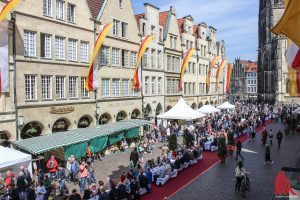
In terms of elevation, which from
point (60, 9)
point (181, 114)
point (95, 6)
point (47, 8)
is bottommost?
point (181, 114)

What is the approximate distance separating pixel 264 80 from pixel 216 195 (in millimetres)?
85722

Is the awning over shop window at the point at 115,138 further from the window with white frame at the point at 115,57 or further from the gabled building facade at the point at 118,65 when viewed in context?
the window with white frame at the point at 115,57

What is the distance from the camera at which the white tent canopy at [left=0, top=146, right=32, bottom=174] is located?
17.0 meters


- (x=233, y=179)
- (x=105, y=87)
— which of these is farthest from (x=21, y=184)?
(x=105, y=87)

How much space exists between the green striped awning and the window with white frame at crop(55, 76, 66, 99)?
3.46 meters

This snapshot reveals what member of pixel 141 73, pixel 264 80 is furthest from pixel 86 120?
pixel 264 80

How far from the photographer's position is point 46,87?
2606 cm

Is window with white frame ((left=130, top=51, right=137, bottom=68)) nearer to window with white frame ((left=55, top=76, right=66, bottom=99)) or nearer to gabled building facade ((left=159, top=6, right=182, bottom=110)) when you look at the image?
gabled building facade ((left=159, top=6, right=182, bottom=110))

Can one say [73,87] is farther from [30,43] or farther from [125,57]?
[125,57]

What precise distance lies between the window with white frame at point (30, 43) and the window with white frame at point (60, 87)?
3.17m

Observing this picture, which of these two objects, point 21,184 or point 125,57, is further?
point 125,57

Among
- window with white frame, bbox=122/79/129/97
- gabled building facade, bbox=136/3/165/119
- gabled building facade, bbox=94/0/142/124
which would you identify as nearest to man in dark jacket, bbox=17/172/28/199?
gabled building facade, bbox=94/0/142/124

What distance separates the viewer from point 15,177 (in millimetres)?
17672

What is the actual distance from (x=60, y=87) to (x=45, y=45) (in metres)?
3.54
